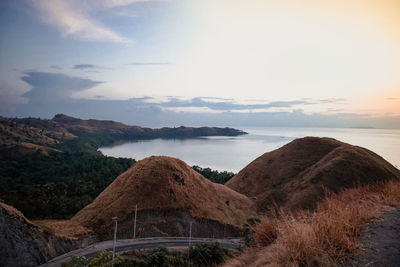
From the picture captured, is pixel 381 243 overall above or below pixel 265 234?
above

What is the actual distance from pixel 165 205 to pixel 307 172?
4298 centimetres

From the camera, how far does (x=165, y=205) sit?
162 ft

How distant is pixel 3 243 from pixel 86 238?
11028 millimetres

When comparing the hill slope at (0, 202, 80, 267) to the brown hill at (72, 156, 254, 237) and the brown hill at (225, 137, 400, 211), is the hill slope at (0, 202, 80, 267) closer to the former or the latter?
the brown hill at (72, 156, 254, 237)

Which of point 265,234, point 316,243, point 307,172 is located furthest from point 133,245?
point 307,172

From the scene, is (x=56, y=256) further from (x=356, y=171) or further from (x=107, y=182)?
(x=356, y=171)

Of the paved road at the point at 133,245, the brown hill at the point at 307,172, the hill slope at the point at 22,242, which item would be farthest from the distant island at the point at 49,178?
the hill slope at the point at 22,242

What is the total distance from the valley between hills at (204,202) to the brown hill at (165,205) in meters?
0.20

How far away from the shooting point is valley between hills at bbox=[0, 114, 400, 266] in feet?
18.2

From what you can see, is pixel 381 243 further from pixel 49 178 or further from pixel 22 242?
pixel 49 178

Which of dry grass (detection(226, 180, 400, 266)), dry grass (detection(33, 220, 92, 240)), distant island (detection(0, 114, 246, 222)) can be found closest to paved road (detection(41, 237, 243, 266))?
dry grass (detection(33, 220, 92, 240))

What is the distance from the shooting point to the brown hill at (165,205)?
148ft

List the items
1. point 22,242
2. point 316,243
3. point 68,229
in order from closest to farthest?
point 316,243, point 22,242, point 68,229

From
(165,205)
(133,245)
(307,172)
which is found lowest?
(133,245)
